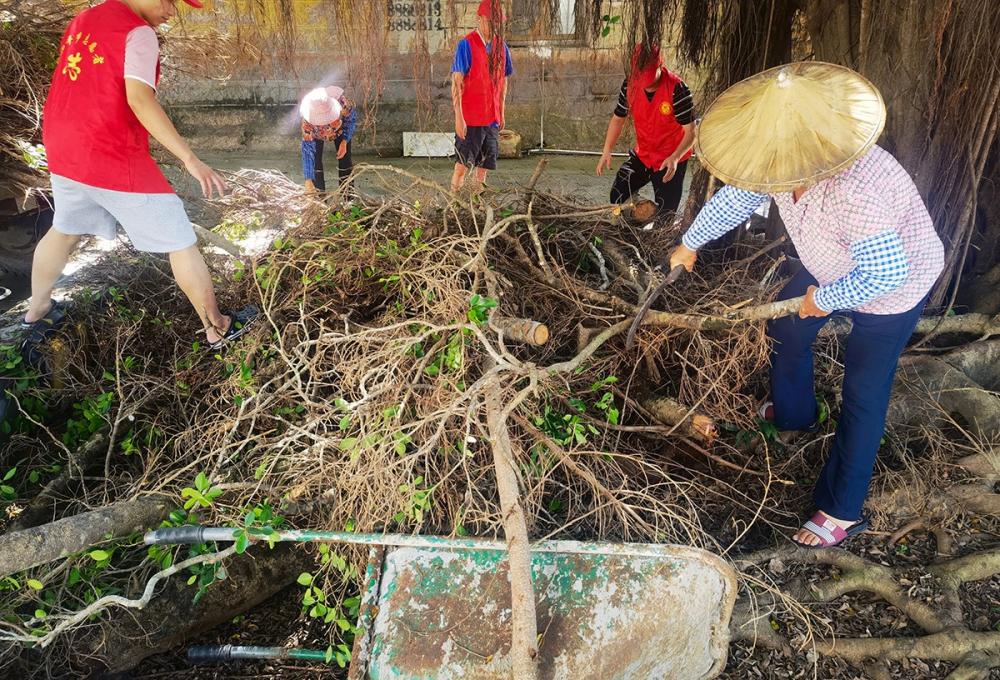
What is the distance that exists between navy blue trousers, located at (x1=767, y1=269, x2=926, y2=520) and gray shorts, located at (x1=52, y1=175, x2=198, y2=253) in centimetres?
277

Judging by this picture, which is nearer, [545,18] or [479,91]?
[545,18]

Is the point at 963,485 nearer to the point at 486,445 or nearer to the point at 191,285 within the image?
the point at 486,445

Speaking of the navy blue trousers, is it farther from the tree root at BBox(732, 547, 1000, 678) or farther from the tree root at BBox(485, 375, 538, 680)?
the tree root at BBox(485, 375, 538, 680)

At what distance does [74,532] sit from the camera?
90.7 inches

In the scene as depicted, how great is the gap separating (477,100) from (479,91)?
0.21ft

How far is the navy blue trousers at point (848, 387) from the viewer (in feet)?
8.20

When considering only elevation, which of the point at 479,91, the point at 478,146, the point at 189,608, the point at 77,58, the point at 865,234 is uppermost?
the point at 77,58

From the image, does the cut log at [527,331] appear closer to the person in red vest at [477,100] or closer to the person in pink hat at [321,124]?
the person in red vest at [477,100]

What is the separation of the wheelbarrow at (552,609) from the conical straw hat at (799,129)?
1.26 meters

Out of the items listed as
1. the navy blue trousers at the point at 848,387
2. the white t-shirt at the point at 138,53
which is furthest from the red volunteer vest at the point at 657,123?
the white t-shirt at the point at 138,53

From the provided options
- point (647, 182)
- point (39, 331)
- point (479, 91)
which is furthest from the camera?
point (479, 91)

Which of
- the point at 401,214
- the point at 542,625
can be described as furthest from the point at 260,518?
the point at 401,214

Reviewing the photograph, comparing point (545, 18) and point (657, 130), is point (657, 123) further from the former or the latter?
point (545, 18)

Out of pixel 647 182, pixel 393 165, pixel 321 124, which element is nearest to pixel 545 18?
pixel 647 182
